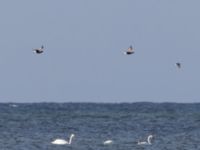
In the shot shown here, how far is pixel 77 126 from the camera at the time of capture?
8081 cm

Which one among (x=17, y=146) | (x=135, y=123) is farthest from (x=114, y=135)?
(x=135, y=123)

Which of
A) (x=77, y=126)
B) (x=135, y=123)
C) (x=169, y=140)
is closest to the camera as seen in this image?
(x=169, y=140)

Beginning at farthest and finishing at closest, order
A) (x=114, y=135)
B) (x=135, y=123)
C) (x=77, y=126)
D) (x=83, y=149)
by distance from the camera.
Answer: (x=135, y=123) → (x=77, y=126) → (x=114, y=135) → (x=83, y=149)

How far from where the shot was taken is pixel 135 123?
86.2 m

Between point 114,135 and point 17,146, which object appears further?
point 114,135

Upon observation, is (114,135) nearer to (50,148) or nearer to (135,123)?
(50,148)

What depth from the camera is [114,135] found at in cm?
7062

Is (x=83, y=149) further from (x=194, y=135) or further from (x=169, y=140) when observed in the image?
(x=194, y=135)

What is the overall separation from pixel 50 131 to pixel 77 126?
5969 mm

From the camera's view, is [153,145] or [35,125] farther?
[35,125]

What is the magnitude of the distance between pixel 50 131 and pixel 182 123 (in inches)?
551

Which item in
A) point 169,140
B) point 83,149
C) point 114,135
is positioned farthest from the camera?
point 114,135

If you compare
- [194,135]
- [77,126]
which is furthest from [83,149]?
[77,126]

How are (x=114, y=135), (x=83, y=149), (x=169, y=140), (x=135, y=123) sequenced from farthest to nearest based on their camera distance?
1. (x=135, y=123)
2. (x=114, y=135)
3. (x=169, y=140)
4. (x=83, y=149)
